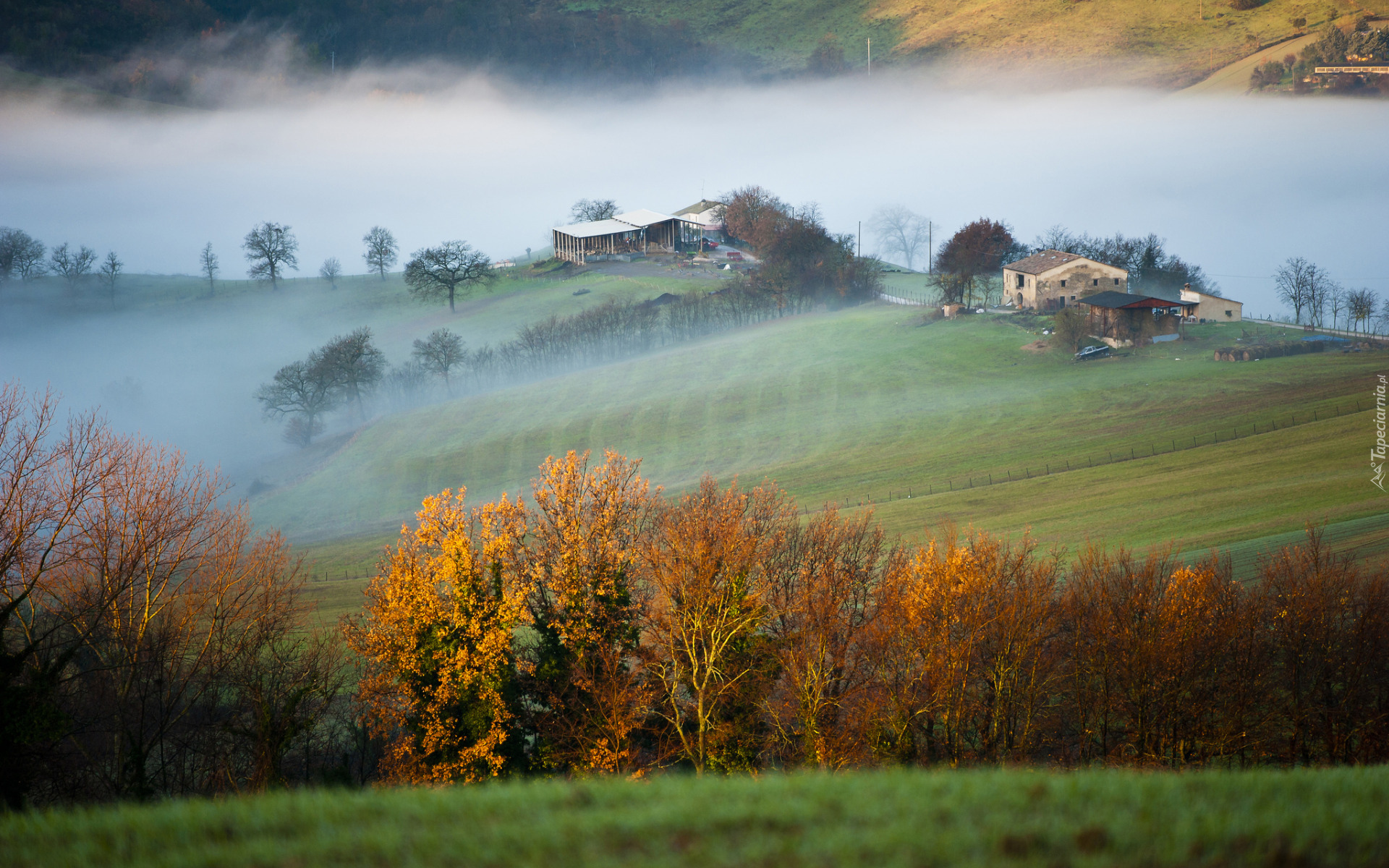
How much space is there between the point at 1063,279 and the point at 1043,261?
4352 mm

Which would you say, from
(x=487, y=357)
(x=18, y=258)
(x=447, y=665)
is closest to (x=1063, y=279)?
(x=487, y=357)

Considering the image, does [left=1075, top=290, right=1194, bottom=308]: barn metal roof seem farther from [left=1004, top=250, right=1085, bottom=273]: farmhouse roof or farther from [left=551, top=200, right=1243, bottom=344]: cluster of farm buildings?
[left=1004, top=250, right=1085, bottom=273]: farmhouse roof

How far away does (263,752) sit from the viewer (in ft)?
73.2

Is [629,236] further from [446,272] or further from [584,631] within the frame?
[584,631]

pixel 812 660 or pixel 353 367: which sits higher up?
pixel 353 367

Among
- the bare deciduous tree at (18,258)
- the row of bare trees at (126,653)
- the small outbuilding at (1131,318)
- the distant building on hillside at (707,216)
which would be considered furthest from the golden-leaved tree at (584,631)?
the bare deciduous tree at (18,258)

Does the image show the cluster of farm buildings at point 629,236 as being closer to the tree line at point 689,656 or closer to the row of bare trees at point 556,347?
the row of bare trees at point 556,347

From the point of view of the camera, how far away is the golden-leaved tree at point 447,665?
1087 inches

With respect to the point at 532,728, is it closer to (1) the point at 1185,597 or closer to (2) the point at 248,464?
(1) the point at 1185,597

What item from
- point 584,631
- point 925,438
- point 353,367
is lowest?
point 584,631

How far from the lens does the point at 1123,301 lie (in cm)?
8994

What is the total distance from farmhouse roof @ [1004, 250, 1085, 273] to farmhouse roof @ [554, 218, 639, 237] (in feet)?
247

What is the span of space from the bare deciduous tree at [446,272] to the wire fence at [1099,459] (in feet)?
327

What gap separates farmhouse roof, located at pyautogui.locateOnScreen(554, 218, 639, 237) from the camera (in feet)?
525
